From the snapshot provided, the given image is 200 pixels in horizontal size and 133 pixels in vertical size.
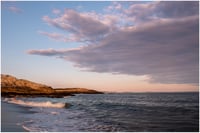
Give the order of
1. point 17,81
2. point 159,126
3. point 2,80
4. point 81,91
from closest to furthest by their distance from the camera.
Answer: point 159,126
point 2,80
point 17,81
point 81,91

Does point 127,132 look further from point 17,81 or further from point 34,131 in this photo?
point 17,81

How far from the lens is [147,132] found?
52.3 feet

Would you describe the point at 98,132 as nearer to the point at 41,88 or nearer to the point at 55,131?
the point at 55,131

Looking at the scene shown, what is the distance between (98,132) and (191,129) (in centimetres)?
652

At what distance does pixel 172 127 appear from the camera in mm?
18094

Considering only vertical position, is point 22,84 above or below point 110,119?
above

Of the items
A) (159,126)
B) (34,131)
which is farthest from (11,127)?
Answer: (159,126)

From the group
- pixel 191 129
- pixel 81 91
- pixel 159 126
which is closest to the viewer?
pixel 191 129

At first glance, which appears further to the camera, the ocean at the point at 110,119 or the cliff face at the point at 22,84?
the cliff face at the point at 22,84

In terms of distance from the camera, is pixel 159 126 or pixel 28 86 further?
pixel 28 86

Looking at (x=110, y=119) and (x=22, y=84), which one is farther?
(x=22, y=84)

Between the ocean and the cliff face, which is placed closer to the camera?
the ocean

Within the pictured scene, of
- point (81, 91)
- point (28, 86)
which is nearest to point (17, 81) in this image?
point (28, 86)

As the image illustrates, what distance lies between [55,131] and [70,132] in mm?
876
